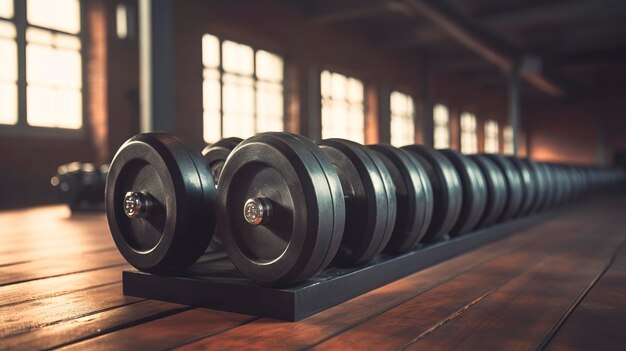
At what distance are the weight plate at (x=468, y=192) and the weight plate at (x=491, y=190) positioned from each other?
3.9 inches

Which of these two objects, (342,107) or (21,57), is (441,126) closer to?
(342,107)

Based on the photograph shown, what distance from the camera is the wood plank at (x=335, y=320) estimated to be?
832 mm

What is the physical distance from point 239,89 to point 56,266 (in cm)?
470

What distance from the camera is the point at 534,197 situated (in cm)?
254

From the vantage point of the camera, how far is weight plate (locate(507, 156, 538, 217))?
2.35m

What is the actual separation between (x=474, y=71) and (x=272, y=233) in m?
10.1

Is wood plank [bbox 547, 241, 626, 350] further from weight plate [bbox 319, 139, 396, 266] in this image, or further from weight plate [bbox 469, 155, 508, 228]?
weight plate [bbox 469, 155, 508, 228]

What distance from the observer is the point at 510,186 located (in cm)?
212

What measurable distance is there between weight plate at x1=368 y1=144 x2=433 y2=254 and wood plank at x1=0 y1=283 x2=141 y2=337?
2.03 ft

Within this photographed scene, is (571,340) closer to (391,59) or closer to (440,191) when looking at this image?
(440,191)

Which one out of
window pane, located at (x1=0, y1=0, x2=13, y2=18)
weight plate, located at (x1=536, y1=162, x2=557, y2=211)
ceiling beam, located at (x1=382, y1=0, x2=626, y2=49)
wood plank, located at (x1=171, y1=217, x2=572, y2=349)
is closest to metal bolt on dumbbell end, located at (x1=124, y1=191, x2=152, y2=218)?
wood plank, located at (x1=171, y1=217, x2=572, y2=349)

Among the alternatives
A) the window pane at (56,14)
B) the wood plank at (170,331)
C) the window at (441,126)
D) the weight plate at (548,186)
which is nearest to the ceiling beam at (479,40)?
the weight plate at (548,186)

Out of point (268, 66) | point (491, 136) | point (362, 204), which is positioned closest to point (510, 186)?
point (362, 204)

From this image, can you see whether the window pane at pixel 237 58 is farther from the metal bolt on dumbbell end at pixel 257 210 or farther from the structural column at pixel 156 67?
the metal bolt on dumbbell end at pixel 257 210
